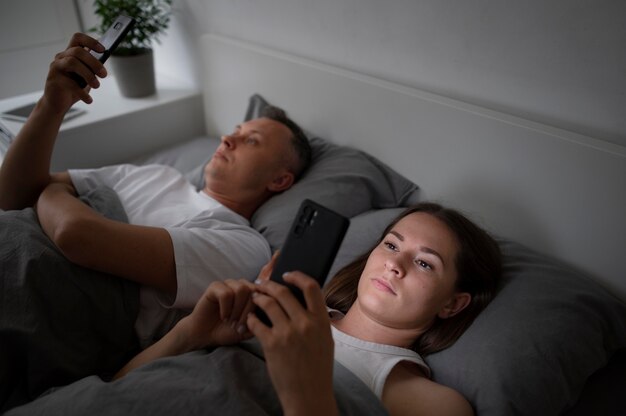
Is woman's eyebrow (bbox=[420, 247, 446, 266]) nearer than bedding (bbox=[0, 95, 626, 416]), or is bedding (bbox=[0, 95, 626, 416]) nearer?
bedding (bbox=[0, 95, 626, 416])

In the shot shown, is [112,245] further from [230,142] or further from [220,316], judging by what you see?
[230,142]

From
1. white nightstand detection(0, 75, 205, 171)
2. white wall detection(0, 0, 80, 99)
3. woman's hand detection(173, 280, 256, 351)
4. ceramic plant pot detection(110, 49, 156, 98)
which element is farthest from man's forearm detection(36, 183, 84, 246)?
white wall detection(0, 0, 80, 99)

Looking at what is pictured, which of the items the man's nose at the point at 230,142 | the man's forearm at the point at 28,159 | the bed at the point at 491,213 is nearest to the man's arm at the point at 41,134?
the man's forearm at the point at 28,159

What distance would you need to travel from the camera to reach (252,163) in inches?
47.1

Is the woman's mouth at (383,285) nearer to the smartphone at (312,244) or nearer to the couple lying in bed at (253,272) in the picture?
the couple lying in bed at (253,272)

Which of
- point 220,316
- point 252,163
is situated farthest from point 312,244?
point 252,163

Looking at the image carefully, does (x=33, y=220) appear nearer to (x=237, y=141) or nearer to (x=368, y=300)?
(x=237, y=141)

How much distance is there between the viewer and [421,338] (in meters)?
0.88

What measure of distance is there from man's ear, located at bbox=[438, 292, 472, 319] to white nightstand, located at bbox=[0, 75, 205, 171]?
137 centimetres

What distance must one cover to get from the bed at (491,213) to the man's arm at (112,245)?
0.24 meters

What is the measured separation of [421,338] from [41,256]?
764 millimetres

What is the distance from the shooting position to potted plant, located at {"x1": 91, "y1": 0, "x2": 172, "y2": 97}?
162 centimetres

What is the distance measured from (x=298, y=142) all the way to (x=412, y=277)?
25.0 inches

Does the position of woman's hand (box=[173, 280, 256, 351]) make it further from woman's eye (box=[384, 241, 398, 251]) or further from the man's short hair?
the man's short hair
